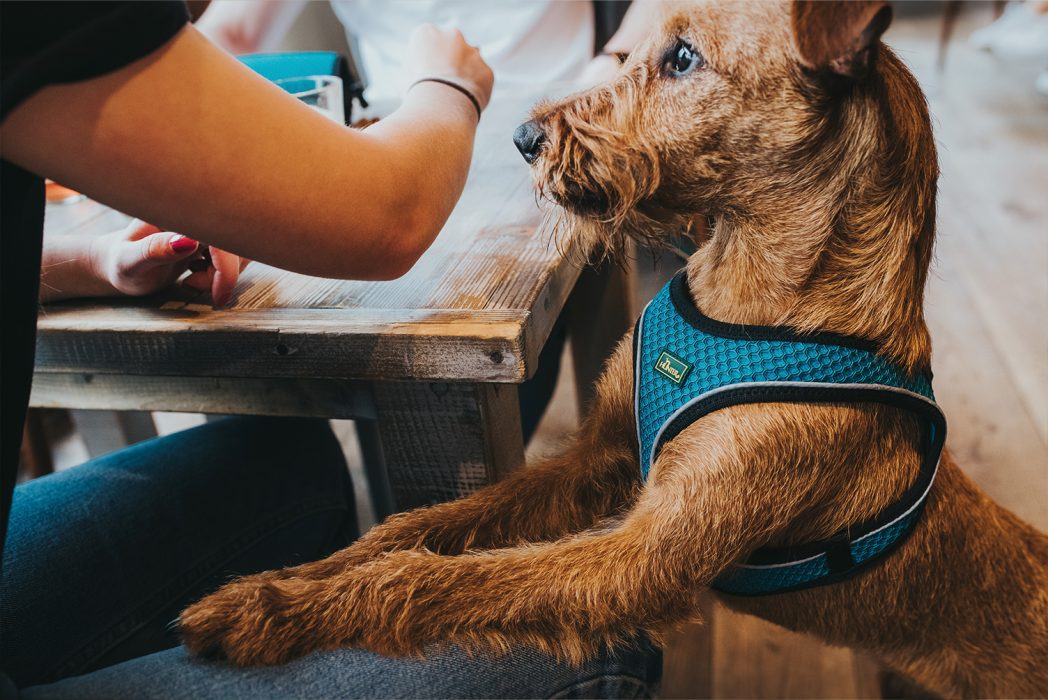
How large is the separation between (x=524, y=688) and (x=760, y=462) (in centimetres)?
33

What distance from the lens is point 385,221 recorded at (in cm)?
75

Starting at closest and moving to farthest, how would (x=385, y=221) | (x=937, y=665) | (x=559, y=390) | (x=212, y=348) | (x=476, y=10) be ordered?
(x=385, y=221)
(x=212, y=348)
(x=937, y=665)
(x=476, y=10)
(x=559, y=390)

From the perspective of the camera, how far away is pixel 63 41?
0.54m

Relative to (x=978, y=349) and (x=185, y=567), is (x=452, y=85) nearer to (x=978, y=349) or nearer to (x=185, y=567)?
(x=185, y=567)

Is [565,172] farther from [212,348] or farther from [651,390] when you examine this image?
[212,348]

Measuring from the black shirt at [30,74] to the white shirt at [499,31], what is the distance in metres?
1.49

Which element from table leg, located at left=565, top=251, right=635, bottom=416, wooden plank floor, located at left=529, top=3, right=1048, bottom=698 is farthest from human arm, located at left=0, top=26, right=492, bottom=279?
table leg, located at left=565, top=251, right=635, bottom=416

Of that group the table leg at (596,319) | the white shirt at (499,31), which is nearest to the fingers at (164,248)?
the table leg at (596,319)

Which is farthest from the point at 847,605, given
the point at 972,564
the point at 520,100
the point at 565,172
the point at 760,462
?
the point at 520,100

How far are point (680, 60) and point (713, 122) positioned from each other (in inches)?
3.3

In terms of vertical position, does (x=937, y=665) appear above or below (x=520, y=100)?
below

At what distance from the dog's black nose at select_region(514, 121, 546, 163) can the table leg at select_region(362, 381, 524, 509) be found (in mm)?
255

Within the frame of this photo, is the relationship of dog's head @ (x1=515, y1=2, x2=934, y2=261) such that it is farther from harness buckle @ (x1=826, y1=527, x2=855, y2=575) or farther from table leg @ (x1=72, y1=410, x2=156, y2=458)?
table leg @ (x1=72, y1=410, x2=156, y2=458)

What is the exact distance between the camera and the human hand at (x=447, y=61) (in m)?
0.97
